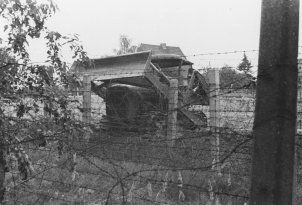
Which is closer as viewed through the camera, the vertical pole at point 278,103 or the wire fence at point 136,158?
the vertical pole at point 278,103

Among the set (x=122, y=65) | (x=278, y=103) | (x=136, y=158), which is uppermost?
(x=122, y=65)

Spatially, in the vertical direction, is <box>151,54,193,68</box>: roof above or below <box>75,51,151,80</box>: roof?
above

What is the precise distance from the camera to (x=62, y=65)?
13.4ft

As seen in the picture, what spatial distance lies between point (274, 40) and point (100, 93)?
8.12 m

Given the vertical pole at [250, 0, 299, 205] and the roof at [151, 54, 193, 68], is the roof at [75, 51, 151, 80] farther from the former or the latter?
the vertical pole at [250, 0, 299, 205]

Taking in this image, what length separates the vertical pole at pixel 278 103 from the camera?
220 centimetres

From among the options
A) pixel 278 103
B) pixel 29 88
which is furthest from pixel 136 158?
pixel 278 103

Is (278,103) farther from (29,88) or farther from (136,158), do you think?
(136,158)

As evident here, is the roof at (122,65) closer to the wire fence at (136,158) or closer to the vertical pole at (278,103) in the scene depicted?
the wire fence at (136,158)

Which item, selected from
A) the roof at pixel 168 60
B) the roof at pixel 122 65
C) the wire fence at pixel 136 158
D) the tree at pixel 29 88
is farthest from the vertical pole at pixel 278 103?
the roof at pixel 168 60

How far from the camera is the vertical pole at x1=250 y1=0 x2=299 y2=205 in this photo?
220 centimetres

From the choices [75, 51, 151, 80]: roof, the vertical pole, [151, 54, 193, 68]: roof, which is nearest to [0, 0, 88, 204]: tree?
the vertical pole

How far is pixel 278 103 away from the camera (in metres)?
2.21

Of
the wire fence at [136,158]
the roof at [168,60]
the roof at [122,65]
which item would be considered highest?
the roof at [168,60]
